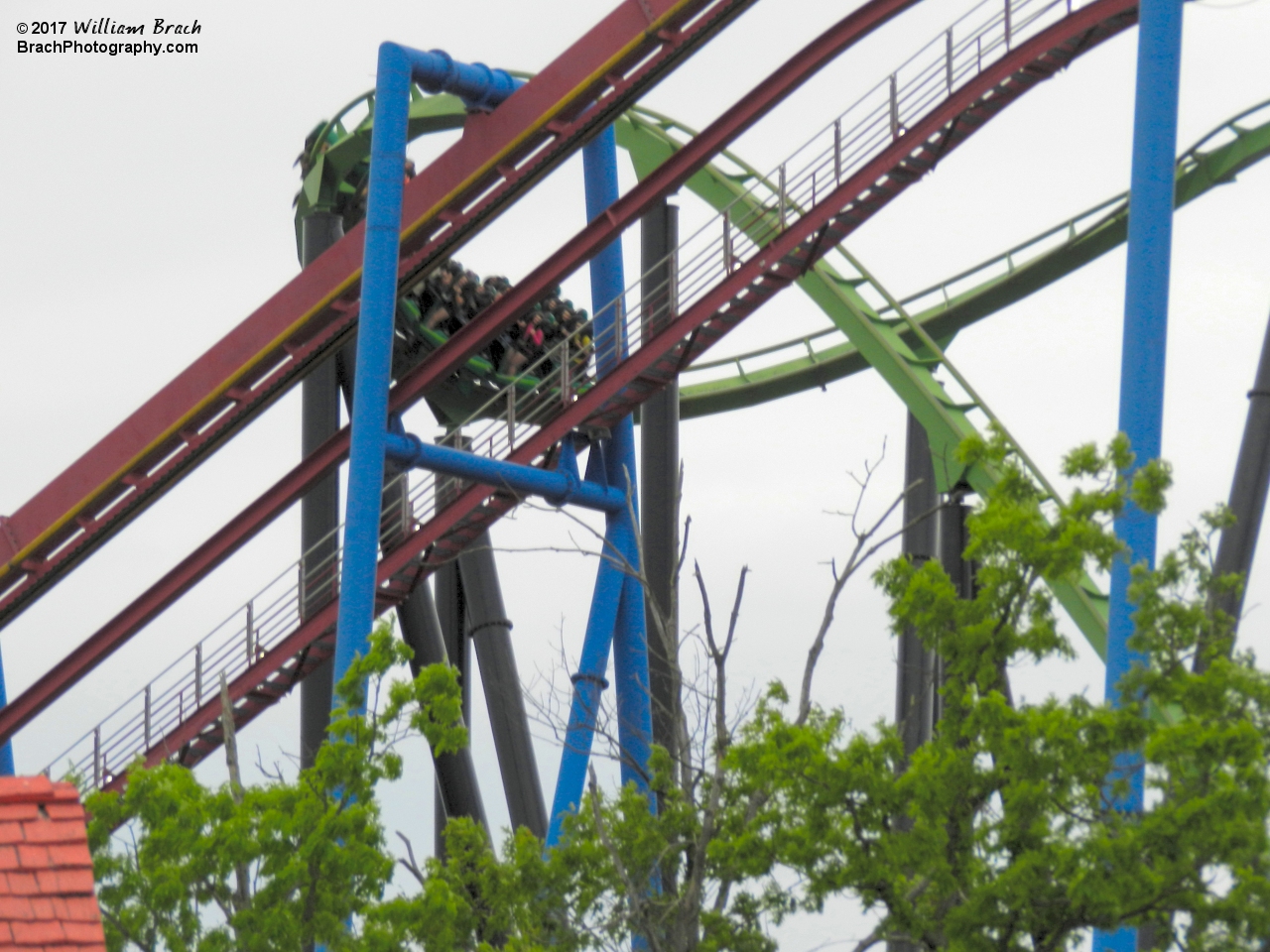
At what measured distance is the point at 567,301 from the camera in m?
13.2

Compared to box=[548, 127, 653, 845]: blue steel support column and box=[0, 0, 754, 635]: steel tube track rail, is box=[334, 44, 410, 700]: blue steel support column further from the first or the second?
box=[548, 127, 653, 845]: blue steel support column

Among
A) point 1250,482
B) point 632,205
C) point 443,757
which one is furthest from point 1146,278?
point 443,757

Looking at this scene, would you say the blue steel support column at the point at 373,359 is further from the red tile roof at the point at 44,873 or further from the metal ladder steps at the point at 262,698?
the red tile roof at the point at 44,873

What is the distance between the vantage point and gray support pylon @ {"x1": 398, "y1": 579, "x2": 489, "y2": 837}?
454 inches

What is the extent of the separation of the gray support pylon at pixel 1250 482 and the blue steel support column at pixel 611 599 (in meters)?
2.70

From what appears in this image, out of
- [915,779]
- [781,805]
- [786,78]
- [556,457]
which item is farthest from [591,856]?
[786,78]

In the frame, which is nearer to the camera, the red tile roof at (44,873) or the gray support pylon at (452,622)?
the red tile roof at (44,873)

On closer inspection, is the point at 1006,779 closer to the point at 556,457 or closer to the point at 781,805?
the point at 781,805

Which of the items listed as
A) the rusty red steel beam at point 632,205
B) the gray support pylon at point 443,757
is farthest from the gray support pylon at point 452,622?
the rusty red steel beam at point 632,205

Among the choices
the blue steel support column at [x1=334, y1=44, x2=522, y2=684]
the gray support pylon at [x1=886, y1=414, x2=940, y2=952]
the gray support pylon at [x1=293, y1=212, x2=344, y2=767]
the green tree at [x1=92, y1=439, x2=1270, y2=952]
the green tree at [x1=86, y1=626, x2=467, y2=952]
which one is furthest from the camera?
the gray support pylon at [x1=293, y1=212, x2=344, y2=767]

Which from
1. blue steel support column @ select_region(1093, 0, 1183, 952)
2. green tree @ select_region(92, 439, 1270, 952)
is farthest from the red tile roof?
blue steel support column @ select_region(1093, 0, 1183, 952)

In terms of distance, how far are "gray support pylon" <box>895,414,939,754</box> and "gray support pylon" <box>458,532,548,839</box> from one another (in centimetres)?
204

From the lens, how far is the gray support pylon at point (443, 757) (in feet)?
37.9

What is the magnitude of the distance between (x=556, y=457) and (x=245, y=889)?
3.20m
